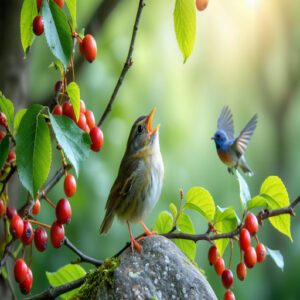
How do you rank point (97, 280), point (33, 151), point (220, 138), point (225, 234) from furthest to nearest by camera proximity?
point (220, 138)
point (225, 234)
point (97, 280)
point (33, 151)

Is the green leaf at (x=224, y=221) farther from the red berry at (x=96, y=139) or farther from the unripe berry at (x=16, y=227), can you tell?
the unripe berry at (x=16, y=227)

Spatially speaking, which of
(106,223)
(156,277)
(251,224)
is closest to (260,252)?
(251,224)

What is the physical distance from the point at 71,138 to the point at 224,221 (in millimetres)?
662

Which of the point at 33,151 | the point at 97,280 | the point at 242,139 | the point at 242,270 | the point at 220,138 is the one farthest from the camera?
the point at 242,139

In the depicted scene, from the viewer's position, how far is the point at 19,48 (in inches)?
143

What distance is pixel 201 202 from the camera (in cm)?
236

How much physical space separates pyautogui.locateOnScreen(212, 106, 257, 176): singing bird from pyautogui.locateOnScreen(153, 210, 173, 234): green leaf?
0.91m

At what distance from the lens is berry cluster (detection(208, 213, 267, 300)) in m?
2.27

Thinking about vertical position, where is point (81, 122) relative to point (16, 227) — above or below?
above

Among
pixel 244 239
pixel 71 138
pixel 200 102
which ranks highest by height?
pixel 71 138

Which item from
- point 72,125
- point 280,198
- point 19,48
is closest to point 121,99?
point 19,48

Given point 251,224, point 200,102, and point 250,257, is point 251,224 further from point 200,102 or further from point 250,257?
point 200,102

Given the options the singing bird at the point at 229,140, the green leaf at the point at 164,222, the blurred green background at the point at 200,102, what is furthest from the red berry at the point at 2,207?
the blurred green background at the point at 200,102

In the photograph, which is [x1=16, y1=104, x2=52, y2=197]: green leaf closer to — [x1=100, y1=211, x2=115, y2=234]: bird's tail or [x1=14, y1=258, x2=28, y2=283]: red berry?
[x1=14, y1=258, x2=28, y2=283]: red berry
